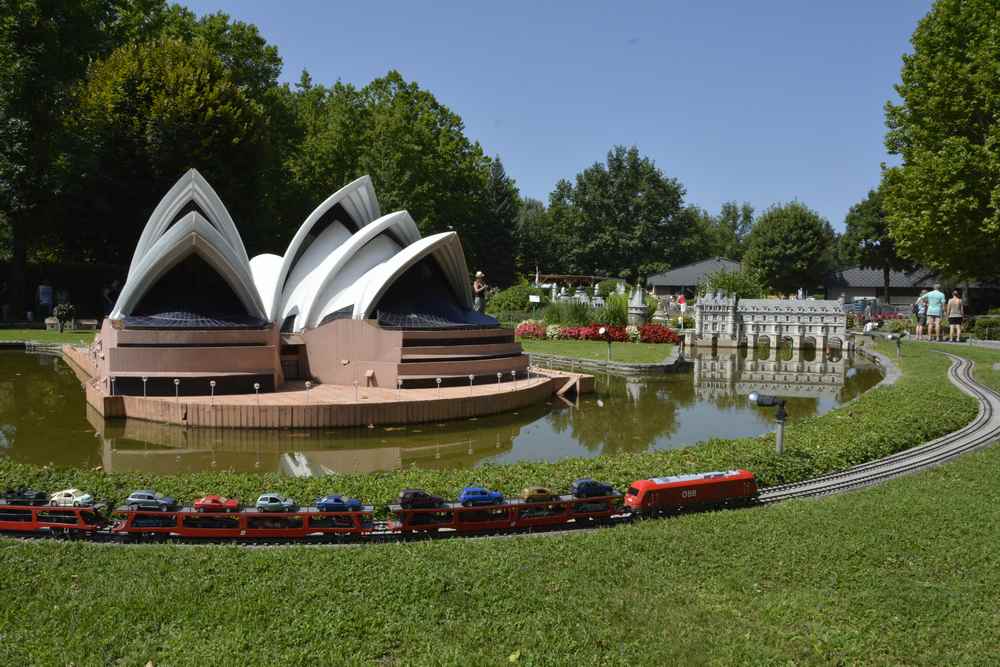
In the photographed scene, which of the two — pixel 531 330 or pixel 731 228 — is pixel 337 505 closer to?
pixel 531 330

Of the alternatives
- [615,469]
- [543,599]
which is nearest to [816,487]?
[615,469]

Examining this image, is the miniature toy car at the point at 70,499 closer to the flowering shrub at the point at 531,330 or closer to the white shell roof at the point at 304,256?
the white shell roof at the point at 304,256

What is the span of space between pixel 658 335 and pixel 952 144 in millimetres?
15916

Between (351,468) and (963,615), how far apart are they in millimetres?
9877

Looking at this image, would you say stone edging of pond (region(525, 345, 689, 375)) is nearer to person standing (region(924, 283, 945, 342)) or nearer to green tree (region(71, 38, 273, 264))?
person standing (region(924, 283, 945, 342))

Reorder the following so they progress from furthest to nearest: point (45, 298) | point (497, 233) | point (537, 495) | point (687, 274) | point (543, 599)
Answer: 1. point (687, 274)
2. point (497, 233)
3. point (45, 298)
4. point (537, 495)
5. point (543, 599)

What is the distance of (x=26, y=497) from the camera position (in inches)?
327

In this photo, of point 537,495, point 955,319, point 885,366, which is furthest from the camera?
point 955,319

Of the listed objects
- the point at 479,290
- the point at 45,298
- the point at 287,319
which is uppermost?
the point at 479,290

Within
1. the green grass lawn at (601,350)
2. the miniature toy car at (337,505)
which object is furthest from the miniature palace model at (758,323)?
the miniature toy car at (337,505)

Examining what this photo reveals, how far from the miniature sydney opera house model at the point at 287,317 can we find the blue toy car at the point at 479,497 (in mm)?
11190

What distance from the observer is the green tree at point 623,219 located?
2756 inches

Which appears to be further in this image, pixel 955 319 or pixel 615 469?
pixel 955 319

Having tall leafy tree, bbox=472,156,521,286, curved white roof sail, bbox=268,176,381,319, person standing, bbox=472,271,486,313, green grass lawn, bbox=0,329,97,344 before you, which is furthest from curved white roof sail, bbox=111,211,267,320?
tall leafy tree, bbox=472,156,521,286
